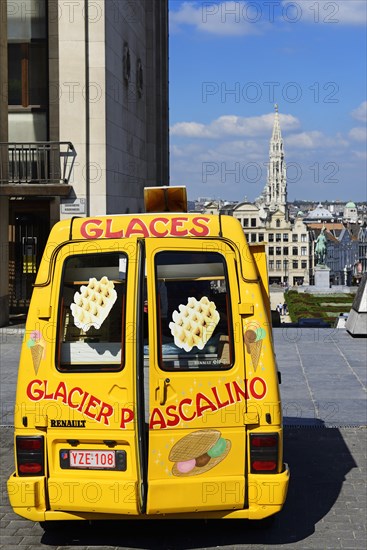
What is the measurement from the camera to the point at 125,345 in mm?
6316

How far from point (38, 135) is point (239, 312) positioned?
16.3 meters

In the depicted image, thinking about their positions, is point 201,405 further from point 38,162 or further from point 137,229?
point 38,162

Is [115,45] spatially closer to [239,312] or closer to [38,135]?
[38,135]

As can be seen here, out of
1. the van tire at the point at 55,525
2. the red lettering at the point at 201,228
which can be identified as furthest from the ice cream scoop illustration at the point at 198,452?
the red lettering at the point at 201,228

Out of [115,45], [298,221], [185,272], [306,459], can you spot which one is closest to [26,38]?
[115,45]

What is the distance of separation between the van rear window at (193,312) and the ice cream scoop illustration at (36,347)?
873 mm

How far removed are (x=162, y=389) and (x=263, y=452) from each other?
35.4 inches

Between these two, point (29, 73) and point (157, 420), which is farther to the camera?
point (29, 73)

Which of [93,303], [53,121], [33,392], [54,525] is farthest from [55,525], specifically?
[53,121]

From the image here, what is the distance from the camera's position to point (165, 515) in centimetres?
642

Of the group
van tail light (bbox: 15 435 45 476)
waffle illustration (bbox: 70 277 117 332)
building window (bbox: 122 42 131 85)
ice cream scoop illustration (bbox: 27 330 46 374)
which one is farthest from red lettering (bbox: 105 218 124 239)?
building window (bbox: 122 42 131 85)

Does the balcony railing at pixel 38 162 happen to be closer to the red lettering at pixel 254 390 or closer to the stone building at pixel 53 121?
the stone building at pixel 53 121

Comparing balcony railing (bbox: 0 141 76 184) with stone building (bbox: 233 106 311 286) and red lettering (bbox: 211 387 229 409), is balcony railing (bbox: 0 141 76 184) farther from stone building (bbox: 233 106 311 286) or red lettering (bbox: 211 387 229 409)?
stone building (bbox: 233 106 311 286)

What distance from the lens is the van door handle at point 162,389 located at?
628 cm
